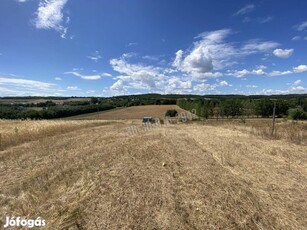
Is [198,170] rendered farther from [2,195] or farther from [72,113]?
[72,113]

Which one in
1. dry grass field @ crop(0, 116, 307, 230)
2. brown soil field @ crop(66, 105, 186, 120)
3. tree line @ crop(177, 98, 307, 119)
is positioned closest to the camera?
dry grass field @ crop(0, 116, 307, 230)

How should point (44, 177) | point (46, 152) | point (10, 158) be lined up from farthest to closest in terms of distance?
point (46, 152) < point (10, 158) < point (44, 177)

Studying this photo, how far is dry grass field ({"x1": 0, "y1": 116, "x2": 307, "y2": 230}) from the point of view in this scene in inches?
150

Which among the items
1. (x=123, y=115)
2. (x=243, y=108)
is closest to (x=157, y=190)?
A: (x=123, y=115)

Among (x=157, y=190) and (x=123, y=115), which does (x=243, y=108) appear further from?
(x=157, y=190)

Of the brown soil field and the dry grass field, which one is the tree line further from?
the dry grass field

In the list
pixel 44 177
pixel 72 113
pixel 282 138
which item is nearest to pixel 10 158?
pixel 44 177

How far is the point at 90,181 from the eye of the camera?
17.8ft

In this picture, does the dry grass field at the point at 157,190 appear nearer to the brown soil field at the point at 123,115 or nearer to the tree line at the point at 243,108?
the brown soil field at the point at 123,115

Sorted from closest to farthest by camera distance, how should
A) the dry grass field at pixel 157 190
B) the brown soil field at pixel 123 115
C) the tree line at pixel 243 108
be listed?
the dry grass field at pixel 157 190 → the brown soil field at pixel 123 115 → the tree line at pixel 243 108

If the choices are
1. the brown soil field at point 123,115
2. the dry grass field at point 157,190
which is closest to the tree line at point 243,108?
the brown soil field at point 123,115

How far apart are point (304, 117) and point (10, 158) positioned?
6800 centimetres

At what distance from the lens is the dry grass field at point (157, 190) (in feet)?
12.5

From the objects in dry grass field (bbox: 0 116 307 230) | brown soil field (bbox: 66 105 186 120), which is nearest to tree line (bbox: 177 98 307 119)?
brown soil field (bbox: 66 105 186 120)
